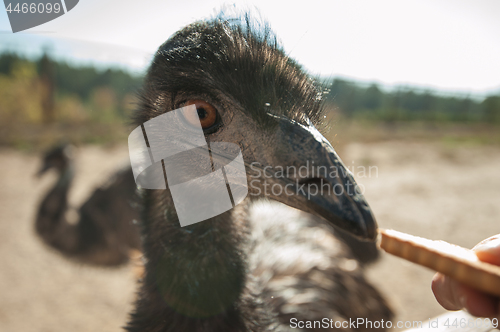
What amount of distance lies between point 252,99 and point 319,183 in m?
0.36

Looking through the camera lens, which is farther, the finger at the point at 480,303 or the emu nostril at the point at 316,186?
the emu nostril at the point at 316,186

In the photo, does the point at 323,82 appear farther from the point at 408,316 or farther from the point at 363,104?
the point at 363,104

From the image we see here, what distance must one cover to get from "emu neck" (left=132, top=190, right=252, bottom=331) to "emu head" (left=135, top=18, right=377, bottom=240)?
27 cm

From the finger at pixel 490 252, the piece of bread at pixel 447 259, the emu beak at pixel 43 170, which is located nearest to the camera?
the piece of bread at pixel 447 259

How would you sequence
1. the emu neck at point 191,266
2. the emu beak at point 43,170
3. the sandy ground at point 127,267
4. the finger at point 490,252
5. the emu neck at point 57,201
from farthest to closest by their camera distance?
the emu beak at point 43,170, the emu neck at point 57,201, the sandy ground at point 127,267, the emu neck at point 191,266, the finger at point 490,252

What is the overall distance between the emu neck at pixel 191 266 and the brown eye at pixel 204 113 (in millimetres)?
360

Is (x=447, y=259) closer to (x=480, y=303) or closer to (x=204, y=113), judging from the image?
(x=480, y=303)

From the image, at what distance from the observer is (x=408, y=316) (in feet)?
10.8

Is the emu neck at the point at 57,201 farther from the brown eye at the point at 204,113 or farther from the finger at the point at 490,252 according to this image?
the finger at the point at 490,252

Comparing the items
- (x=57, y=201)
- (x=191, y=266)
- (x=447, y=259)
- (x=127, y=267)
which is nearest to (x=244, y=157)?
(x=191, y=266)

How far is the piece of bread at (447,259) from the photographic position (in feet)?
2.26

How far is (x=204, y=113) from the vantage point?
1.14 m

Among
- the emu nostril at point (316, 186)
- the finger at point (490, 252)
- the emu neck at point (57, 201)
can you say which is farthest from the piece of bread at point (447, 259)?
the emu neck at point (57, 201)

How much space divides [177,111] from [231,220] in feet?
1.70
